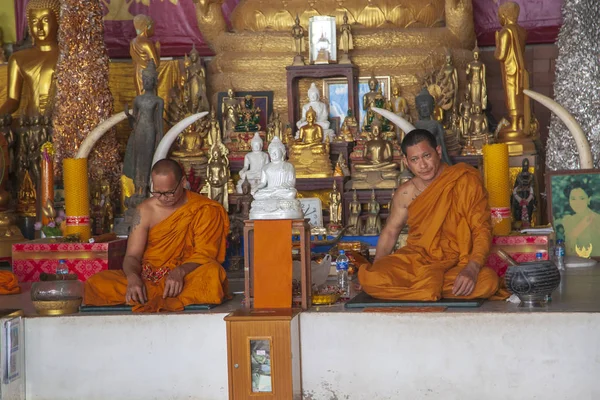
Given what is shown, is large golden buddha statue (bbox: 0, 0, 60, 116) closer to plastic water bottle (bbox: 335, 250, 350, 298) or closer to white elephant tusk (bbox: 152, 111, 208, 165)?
white elephant tusk (bbox: 152, 111, 208, 165)

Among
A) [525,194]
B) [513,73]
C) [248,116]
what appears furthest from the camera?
[248,116]

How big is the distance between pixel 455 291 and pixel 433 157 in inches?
27.7

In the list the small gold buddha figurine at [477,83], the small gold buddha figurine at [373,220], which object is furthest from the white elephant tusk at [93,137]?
the small gold buddha figurine at [477,83]

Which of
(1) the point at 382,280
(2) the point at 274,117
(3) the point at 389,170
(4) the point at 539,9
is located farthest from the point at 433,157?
(4) the point at 539,9

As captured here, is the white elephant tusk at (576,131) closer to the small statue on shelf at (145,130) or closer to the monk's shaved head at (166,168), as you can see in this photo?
the small statue on shelf at (145,130)

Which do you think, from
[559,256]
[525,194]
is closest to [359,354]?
[559,256]

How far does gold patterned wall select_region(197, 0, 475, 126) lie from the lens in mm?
8711

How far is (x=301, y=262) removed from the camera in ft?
15.1

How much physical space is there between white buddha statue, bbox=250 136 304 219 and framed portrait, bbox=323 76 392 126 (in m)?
3.50

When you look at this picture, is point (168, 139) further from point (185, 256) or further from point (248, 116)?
point (185, 256)

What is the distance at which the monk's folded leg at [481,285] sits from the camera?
4.61 meters

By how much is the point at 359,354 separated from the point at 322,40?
4486mm

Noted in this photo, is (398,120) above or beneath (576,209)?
above

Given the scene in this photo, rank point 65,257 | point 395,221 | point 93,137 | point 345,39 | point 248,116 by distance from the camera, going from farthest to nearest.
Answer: point 345,39, point 248,116, point 93,137, point 65,257, point 395,221
